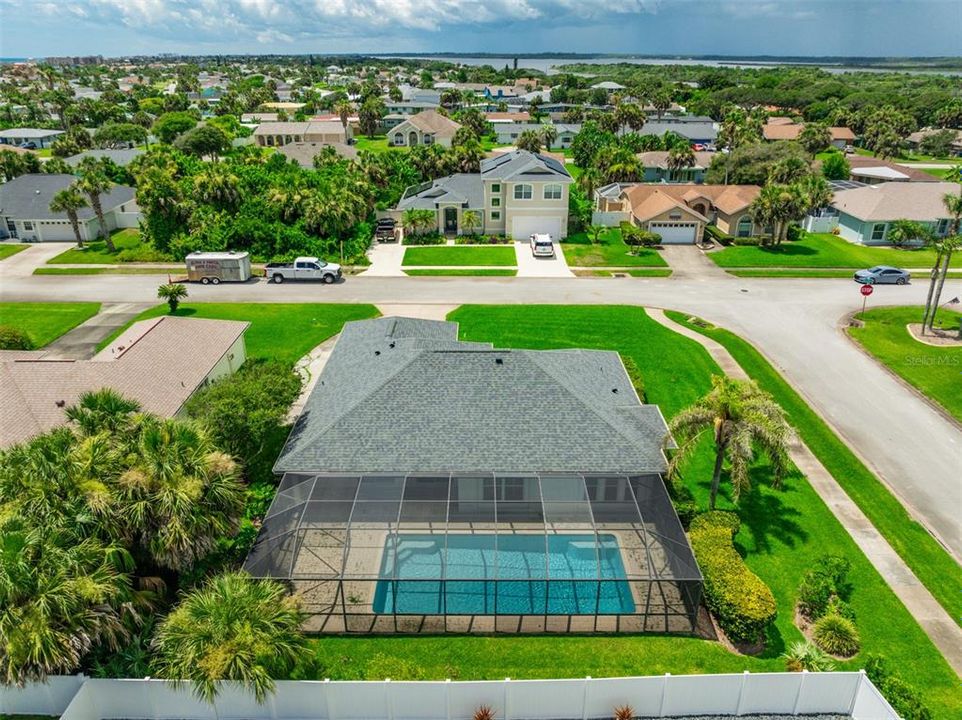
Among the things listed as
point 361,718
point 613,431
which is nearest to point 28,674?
point 361,718

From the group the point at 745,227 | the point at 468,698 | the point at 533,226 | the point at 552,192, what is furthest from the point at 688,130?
the point at 468,698

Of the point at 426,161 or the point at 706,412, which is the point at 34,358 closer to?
the point at 706,412

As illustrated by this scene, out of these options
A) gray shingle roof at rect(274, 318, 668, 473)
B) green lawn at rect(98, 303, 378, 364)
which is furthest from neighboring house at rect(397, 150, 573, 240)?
gray shingle roof at rect(274, 318, 668, 473)

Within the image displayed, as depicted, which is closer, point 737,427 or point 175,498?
point 175,498

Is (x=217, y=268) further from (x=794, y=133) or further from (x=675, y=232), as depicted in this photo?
(x=794, y=133)

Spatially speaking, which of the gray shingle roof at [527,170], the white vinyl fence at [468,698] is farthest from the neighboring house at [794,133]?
the white vinyl fence at [468,698]
